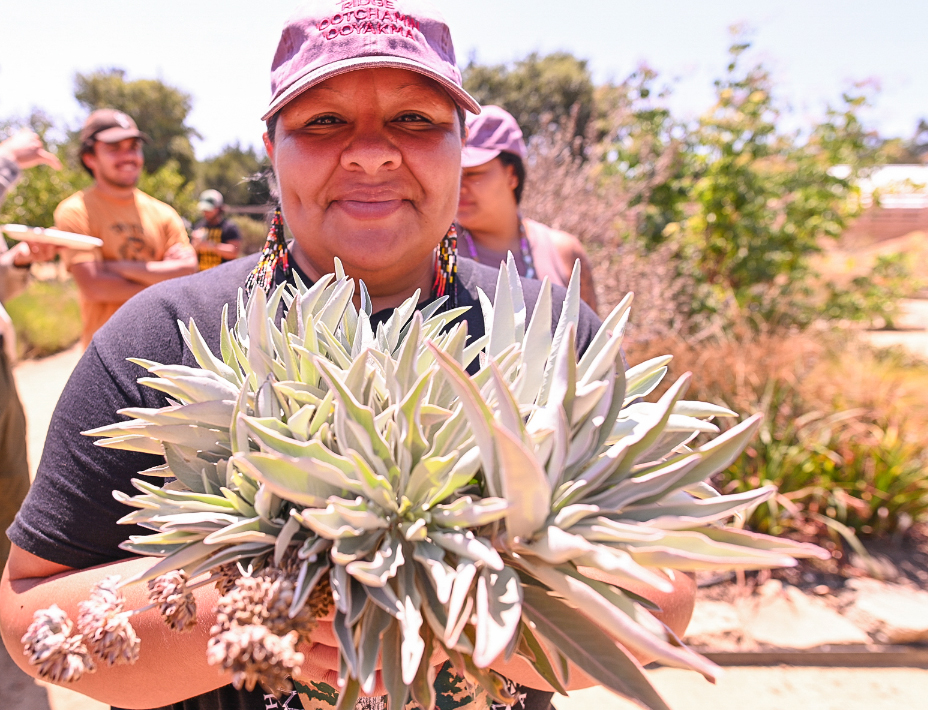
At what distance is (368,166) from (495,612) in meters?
0.93

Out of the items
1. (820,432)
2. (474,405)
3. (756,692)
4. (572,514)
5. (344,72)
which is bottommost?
(756,692)

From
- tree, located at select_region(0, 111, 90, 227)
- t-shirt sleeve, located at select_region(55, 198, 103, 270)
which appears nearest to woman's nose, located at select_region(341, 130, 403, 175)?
t-shirt sleeve, located at select_region(55, 198, 103, 270)

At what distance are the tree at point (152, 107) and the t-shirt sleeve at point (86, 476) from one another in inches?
1493

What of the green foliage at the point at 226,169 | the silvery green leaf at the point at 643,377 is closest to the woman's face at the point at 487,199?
the silvery green leaf at the point at 643,377

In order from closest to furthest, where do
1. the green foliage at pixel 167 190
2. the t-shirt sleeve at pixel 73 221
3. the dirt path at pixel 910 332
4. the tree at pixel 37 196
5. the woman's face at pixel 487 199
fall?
the woman's face at pixel 487 199 < the t-shirt sleeve at pixel 73 221 < the dirt path at pixel 910 332 < the tree at pixel 37 196 < the green foliage at pixel 167 190

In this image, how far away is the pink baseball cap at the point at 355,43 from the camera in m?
1.16

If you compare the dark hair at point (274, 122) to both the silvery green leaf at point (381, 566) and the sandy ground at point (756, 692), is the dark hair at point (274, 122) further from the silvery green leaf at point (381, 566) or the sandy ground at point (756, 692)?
the sandy ground at point (756, 692)

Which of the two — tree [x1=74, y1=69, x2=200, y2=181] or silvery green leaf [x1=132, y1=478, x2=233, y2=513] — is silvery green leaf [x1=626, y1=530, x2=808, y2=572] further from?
tree [x1=74, y1=69, x2=200, y2=181]

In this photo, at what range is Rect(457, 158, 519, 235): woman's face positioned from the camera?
3139 millimetres

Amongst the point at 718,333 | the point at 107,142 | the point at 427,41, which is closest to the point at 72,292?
the point at 107,142

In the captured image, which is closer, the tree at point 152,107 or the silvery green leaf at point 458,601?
the silvery green leaf at point 458,601

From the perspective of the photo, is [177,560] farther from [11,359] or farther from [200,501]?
[11,359]

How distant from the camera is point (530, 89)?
29.9 m

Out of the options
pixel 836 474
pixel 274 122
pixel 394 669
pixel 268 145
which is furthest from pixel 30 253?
pixel 836 474
